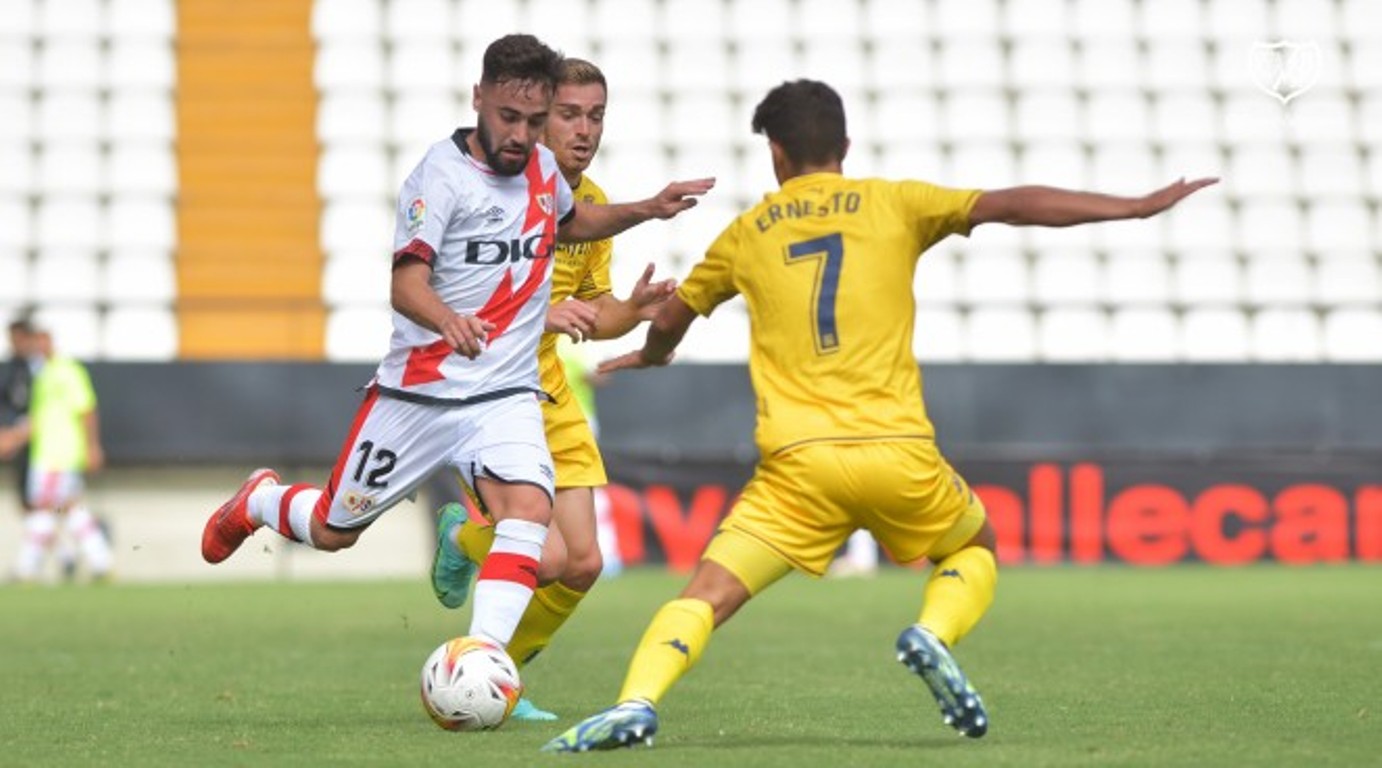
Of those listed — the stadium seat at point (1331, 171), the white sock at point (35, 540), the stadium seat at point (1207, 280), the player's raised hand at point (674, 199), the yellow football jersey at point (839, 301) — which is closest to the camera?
the yellow football jersey at point (839, 301)

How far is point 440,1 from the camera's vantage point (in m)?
21.3

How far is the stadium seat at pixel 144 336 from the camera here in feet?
61.6

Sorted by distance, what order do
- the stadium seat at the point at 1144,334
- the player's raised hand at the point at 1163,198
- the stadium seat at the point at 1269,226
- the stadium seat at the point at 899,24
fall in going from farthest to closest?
1. the stadium seat at the point at 899,24
2. the stadium seat at the point at 1269,226
3. the stadium seat at the point at 1144,334
4. the player's raised hand at the point at 1163,198

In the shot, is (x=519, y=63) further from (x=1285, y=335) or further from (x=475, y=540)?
(x=1285, y=335)

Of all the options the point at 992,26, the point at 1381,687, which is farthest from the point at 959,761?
the point at 992,26

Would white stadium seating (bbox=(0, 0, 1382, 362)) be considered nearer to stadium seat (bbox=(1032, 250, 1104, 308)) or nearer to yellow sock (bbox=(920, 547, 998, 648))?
stadium seat (bbox=(1032, 250, 1104, 308))

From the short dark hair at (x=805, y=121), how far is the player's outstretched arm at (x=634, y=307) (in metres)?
0.62

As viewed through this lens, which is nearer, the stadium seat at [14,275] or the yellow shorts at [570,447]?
the yellow shorts at [570,447]

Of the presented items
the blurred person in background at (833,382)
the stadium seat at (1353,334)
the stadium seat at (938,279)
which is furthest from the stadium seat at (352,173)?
the blurred person in background at (833,382)

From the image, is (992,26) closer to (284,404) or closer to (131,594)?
(284,404)

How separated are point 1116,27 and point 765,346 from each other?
16.6 meters

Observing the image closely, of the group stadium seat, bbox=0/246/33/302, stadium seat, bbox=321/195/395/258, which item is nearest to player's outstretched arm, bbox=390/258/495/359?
stadium seat, bbox=321/195/395/258

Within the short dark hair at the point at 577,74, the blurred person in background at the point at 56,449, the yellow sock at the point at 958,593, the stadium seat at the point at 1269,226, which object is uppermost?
the short dark hair at the point at 577,74

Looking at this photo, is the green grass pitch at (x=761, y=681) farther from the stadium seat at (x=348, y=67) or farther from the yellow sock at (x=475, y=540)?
the stadium seat at (x=348, y=67)
